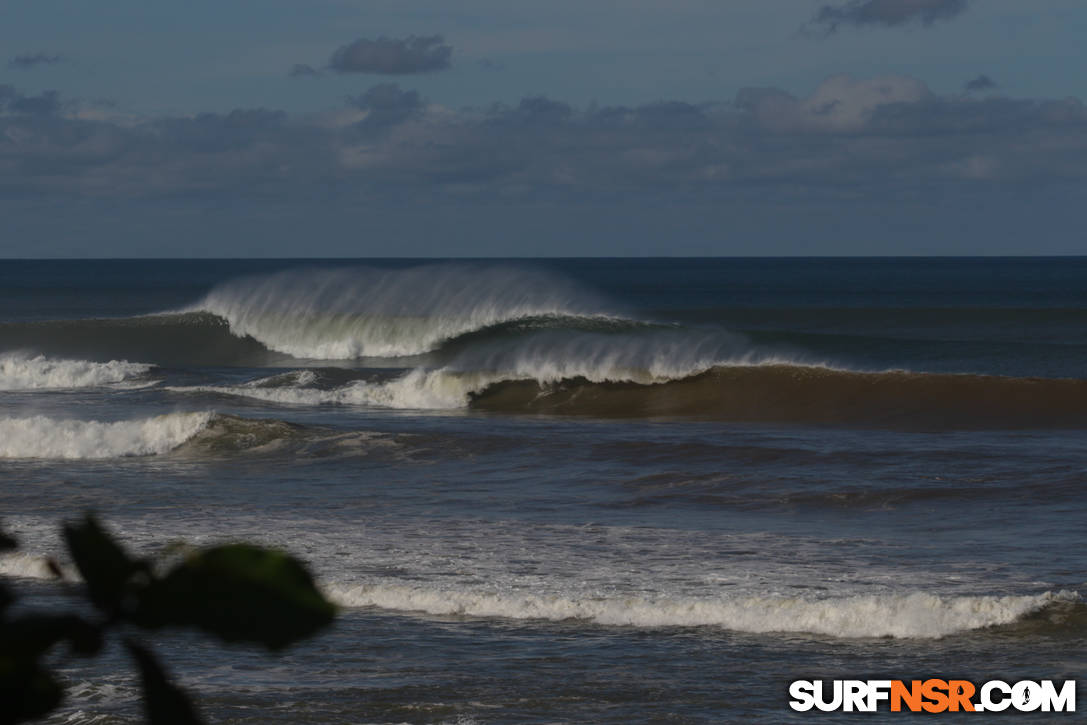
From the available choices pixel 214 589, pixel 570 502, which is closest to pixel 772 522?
pixel 570 502

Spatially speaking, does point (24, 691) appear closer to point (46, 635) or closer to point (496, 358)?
point (46, 635)

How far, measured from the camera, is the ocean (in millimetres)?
8266

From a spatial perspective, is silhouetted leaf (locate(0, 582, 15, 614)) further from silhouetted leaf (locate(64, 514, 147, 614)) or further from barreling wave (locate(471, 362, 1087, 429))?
barreling wave (locate(471, 362, 1087, 429))

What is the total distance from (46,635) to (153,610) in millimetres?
94

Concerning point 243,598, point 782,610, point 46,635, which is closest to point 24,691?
point 46,635

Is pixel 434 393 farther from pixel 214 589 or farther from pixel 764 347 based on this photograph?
pixel 214 589

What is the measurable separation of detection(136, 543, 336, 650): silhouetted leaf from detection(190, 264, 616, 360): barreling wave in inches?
1411

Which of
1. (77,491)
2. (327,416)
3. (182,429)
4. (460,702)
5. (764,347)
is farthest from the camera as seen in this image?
(764,347)

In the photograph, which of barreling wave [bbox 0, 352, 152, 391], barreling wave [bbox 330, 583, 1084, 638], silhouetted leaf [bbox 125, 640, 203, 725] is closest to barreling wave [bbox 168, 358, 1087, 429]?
barreling wave [bbox 0, 352, 152, 391]

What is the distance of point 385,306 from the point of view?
42.9m

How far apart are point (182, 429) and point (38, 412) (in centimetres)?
543

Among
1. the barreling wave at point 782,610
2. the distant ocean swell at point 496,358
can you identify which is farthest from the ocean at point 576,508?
the distant ocean swell at point 496,358

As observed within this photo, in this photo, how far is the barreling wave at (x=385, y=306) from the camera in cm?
3850

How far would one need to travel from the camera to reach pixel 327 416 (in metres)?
25.2
